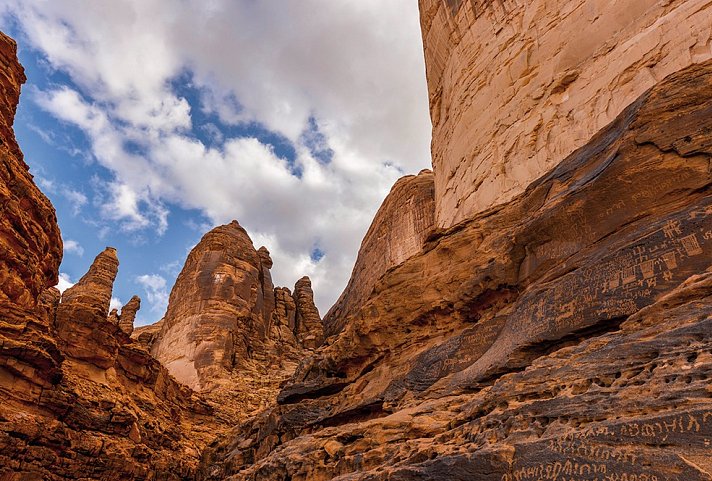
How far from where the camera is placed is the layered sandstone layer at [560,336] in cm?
479

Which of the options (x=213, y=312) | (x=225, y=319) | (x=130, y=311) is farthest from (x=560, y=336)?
(x=130, y=311)

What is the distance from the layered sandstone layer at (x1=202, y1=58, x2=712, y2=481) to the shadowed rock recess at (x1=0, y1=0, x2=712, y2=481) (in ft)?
0.11

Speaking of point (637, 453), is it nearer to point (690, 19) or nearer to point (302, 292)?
point (690, 19)

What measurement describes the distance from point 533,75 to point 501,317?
11.1m

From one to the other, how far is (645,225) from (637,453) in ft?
14.1

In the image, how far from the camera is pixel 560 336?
7383 mm

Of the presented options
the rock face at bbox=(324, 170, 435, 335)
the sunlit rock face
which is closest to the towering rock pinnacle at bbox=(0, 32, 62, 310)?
the sunlit rock face

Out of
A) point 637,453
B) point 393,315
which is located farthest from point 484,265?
point 637,453

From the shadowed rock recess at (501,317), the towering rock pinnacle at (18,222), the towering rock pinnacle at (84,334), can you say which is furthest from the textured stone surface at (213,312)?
the towering rock pinnacle at (18,222)

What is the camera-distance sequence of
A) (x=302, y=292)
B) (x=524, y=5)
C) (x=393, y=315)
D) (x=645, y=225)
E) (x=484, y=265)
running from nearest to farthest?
(x=645, y=225), (x=484, y=265), (x=393, y=315), (x=524, y=5), (x=302, y=292)

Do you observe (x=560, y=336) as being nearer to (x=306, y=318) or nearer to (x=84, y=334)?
(x=84, y=334)

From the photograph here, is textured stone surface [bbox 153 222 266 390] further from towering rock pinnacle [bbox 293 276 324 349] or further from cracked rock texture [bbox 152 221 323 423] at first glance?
towering rock pinnacle [bbox 293 276 324 349]

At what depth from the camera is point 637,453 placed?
432 cm

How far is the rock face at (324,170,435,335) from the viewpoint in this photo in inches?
1131
